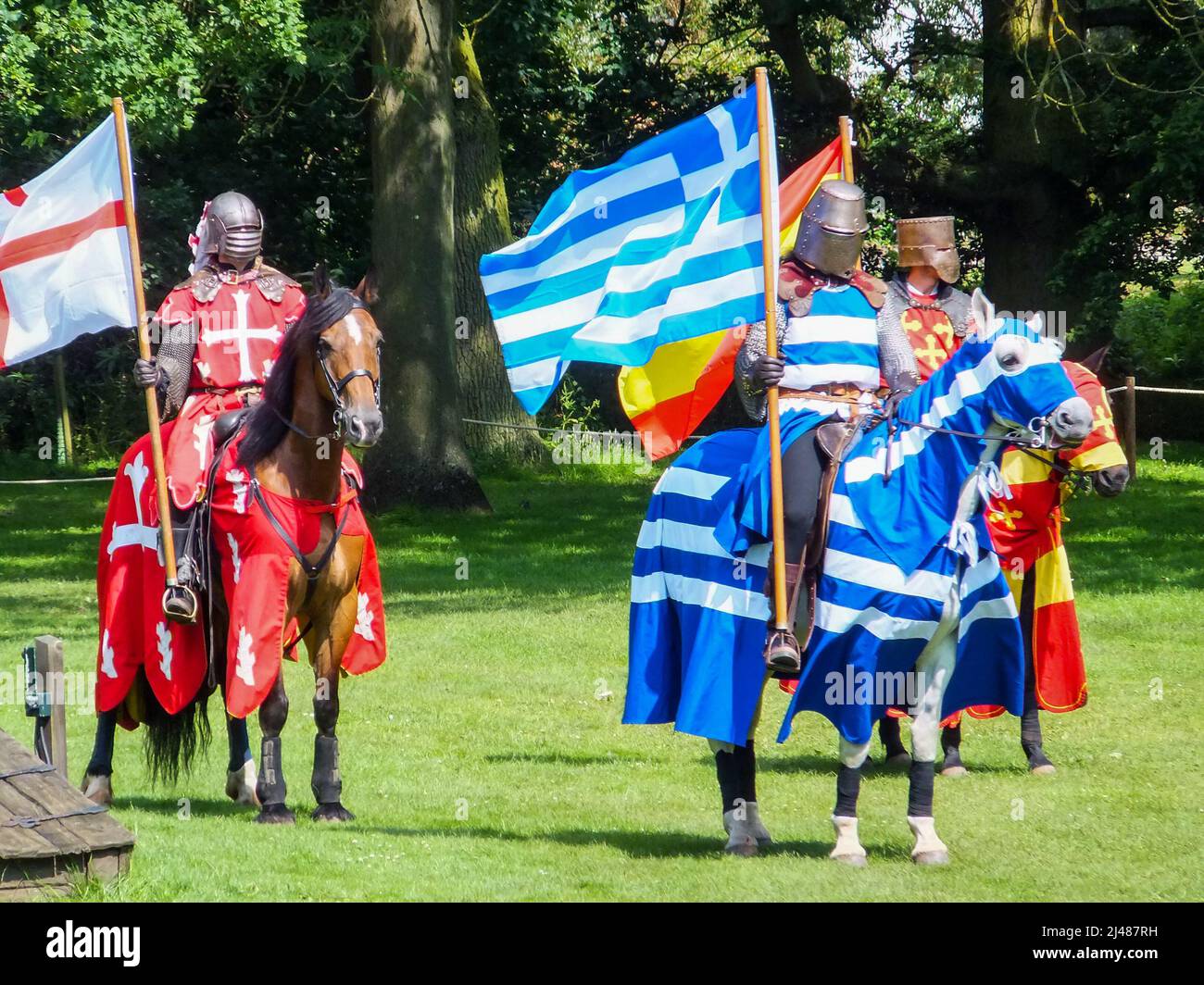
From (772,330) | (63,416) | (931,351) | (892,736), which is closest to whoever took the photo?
(772,330)

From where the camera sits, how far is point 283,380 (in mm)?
7902

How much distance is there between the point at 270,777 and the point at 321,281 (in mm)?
2305

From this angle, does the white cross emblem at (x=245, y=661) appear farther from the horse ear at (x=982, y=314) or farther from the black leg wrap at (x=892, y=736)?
the black leg wrap at (x=892, y=736)

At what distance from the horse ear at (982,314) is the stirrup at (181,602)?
378 centimetres

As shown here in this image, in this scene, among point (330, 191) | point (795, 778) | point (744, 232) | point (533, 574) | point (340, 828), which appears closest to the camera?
point (744, 232)

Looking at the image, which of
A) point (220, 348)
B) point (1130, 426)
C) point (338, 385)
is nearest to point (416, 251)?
point (1130, 426)

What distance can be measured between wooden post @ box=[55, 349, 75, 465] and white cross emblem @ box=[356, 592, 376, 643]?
19.0 metres

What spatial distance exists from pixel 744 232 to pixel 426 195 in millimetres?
12872

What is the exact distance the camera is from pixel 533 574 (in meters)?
16.8

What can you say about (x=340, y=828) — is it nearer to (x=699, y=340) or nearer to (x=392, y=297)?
(x=699, y=340)

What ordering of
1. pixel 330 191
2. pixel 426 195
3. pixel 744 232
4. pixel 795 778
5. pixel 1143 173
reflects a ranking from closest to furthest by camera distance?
pixel 744 232 → pixel 795 778 → pixel 426 195 → pixel 1143 173 → pixel 330 191

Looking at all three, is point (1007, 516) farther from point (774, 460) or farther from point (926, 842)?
point (774, 460)

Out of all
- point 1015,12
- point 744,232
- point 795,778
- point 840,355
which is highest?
point 1015,12

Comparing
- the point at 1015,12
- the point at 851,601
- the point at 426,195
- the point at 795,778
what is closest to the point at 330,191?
the point at 426,195
